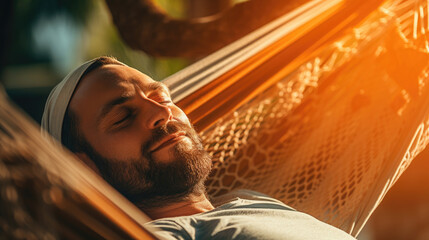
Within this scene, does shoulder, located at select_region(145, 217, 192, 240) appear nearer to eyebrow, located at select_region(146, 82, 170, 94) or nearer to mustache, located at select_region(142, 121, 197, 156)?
mustache, located at select_region(142, 121, 197, 156)

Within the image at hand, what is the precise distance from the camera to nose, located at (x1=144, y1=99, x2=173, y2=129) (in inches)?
46.9

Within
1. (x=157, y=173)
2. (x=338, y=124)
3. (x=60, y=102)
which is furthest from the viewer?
(x=338, y=124)

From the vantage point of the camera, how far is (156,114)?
120 centimetres

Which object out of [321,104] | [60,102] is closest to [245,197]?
[60,102]

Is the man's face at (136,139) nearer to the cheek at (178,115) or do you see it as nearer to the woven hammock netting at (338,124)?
the cheek at (178,115)

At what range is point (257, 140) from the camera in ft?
5.61

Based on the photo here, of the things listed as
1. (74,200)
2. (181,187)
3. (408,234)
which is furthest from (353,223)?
(408,234)

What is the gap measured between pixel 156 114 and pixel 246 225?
0.29 m

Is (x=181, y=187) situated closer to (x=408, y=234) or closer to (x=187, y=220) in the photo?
(x=187, y=220)

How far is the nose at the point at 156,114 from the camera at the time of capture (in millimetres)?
1190

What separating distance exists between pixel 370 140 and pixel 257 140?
29 cm

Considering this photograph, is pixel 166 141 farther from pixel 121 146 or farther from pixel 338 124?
pixel 338 124

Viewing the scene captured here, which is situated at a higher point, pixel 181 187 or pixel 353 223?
pixel 181 187

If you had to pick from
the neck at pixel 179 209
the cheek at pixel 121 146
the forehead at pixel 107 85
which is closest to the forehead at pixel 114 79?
the forehead at pixel 107 85
